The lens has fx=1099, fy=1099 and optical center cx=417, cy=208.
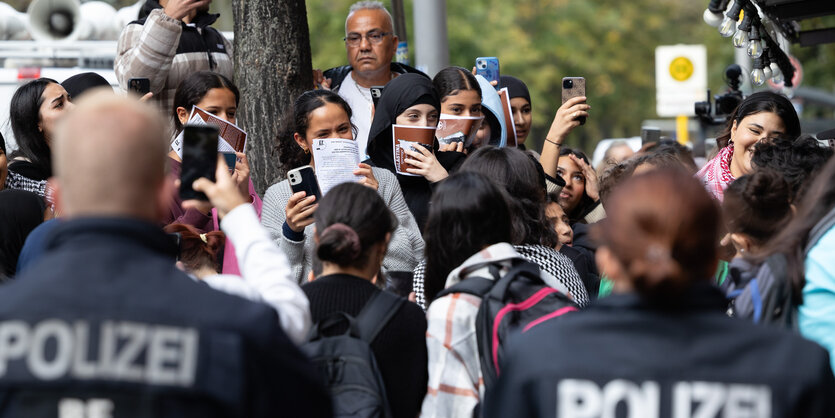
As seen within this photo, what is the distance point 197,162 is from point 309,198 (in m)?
1.55

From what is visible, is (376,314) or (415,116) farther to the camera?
(415,116)

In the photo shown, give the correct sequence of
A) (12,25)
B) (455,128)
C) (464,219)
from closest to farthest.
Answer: (464,219) < (455,128) < (12,25)

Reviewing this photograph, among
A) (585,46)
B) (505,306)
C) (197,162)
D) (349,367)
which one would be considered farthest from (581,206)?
(585,46)

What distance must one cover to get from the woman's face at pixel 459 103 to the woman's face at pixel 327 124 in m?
0.73

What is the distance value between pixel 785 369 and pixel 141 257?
1.48 metres

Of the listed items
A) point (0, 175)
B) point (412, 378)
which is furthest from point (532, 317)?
point (0, 175)

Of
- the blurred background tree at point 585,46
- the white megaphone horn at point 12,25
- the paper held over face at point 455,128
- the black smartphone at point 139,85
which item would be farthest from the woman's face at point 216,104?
the blurred background tree at point 585,46

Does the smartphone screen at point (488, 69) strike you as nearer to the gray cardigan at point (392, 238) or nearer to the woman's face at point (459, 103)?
the woman's face at point (459, 103)

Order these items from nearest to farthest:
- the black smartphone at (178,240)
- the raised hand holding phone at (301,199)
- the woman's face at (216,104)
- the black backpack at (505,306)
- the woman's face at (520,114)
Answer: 1. the black backpack at (505,306)
2. the black smartphone at (178,240)
3. the raised hand holding phone at (301,199)
4. the woman's face at (216,104)
5. the woman's face at (520,114)

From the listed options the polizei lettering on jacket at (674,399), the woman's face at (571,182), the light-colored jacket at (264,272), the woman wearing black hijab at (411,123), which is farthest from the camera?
the woman's face at (571,182)

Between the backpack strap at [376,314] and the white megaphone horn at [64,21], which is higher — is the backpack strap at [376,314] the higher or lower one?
the lower one

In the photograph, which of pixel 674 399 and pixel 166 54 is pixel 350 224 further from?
pixel 166 54

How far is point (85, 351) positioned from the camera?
2.23 m

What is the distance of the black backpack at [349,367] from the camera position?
10.8ft
